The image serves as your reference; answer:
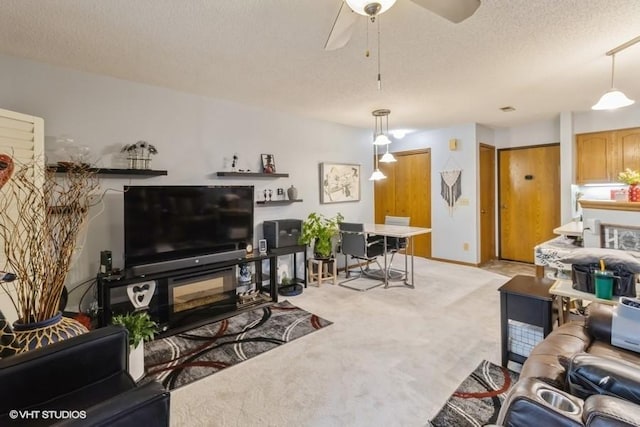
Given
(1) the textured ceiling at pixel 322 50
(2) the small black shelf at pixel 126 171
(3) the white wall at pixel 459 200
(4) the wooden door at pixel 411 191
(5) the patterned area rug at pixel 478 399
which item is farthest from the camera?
(4) the wooden door at pixel 411 191

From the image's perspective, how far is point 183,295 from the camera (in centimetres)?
336

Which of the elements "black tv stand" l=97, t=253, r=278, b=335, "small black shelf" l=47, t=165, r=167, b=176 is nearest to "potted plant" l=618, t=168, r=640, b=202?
"black tv stand" l=97, t=253, r=278, b=335

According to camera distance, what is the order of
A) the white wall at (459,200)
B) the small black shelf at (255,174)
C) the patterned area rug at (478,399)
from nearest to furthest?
the patterned area rug at (478,399)
the small black shelf at (255,174)
the white wall at (459,200)

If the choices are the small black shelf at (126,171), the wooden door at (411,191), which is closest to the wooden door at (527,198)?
the wooden door at (411,191)

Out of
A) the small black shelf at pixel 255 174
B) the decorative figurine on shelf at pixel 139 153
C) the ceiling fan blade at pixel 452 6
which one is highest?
the ceiling fan blade at pixel 452 6

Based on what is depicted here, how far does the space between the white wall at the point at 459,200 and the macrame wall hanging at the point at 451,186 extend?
61 millimetres

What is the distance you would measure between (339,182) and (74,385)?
4260 mm

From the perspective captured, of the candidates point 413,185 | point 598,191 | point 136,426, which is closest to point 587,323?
point 136,426

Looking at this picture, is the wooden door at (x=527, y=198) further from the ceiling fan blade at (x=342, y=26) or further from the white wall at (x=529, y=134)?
the ceiling fan blade at (x=342, y=26)

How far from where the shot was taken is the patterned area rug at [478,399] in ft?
5.92

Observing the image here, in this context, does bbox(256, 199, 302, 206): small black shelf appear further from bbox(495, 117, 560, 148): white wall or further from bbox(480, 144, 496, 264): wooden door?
bbox(495, 117, 560, 148): white wall

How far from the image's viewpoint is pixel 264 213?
14.1 ft

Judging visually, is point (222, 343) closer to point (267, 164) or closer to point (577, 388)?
point (267, 164)

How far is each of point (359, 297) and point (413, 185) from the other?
307 cm
